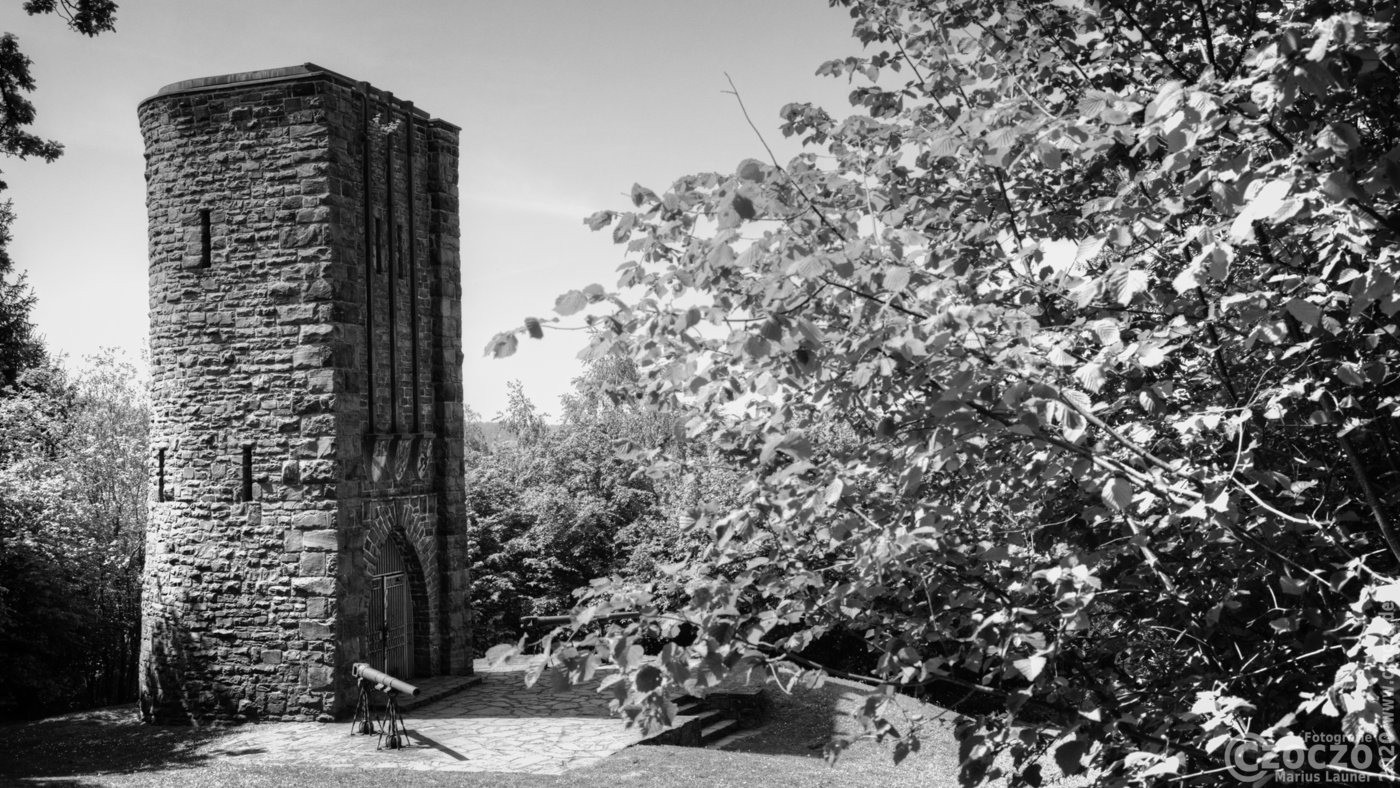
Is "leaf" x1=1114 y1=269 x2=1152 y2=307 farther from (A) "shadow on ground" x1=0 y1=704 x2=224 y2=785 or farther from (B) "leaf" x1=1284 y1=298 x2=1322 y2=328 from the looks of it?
(A) "shadow on ground" x1=0 y1=704 x2=224 y2=785

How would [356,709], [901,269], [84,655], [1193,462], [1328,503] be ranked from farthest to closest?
[84,655], [356,709], [1328,503], [1193,462], [901,269]

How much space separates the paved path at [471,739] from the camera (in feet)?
33.1

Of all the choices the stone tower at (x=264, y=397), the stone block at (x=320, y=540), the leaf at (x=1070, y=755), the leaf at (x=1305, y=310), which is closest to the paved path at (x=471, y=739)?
the stone tower at (x=264, y=397)

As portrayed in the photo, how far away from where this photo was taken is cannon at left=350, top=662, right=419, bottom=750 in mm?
10680

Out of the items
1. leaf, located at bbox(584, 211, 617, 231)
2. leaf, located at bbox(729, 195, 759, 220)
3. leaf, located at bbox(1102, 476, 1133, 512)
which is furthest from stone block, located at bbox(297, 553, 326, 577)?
leaf, located at bbox(1102, 476, 1133, 512)

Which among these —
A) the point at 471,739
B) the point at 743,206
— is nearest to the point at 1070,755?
the point at 743,206

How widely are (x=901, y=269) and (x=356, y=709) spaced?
37.1 ft

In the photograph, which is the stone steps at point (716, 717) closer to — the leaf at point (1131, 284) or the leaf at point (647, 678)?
the leaf at point (647, 678)

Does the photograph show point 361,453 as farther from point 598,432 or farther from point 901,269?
point 598,432

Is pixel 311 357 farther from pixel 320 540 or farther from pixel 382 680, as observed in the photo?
pixel 382 680

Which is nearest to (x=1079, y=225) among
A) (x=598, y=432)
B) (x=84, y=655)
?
(x=84, y=655)

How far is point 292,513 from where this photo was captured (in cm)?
1234

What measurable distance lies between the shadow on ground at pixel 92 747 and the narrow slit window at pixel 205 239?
5.88 m

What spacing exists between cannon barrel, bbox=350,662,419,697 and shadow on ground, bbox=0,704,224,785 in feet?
5.77
